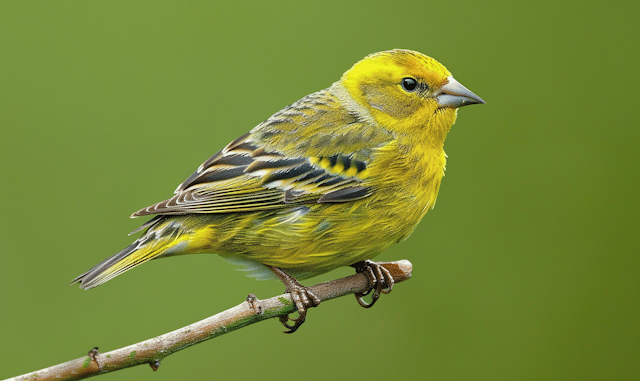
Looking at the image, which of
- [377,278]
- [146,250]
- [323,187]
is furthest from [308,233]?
[146,250]

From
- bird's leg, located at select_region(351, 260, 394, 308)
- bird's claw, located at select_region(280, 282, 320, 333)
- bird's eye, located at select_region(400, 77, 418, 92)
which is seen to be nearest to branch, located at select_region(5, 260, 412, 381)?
bird's claw, located at select_region(280, 282, 320, 333)

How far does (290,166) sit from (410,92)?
97cm

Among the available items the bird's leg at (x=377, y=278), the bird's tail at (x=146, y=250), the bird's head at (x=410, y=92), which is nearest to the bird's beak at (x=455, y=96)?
the bird's head at (x=410, y=92)

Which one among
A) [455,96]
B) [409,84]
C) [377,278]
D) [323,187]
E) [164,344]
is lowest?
[377,278]

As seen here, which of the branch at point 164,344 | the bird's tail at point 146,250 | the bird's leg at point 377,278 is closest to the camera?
the branch at point 164,344

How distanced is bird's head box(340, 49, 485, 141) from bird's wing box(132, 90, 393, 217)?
0.46 ft

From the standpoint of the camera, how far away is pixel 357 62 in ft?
15.4

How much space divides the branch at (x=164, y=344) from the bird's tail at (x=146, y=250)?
0.81m

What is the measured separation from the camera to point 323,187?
4.17 m

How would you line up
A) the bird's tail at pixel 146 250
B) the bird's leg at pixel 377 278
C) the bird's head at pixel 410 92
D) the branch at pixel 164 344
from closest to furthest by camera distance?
the branch at pixel 164 344 → the bird's tail at pixel 146 250 → the bird's head at pixel 410 92 → the bird's leg at pixel 377 278

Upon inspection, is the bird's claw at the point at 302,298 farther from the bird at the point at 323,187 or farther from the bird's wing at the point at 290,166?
the bird's wing at the point at 290,166

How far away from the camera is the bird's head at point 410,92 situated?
14.1 feet

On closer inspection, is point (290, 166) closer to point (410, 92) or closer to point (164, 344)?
point (410, 92)

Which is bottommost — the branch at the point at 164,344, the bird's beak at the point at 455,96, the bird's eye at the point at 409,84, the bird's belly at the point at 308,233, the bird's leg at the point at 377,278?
the bird's leg at the point at 377,278
